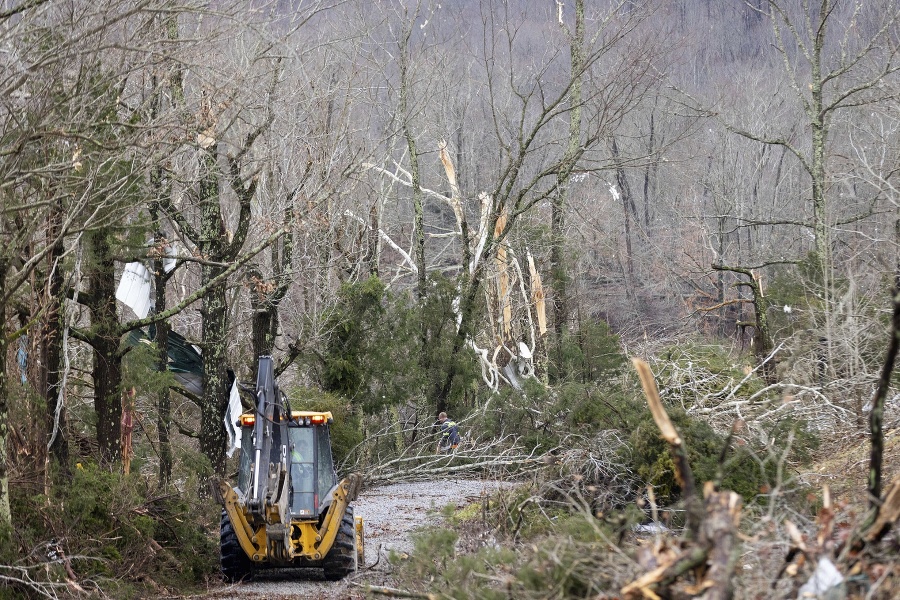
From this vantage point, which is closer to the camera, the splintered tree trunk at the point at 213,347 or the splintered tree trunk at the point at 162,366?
the splintered tree trunk at the point at 162,366

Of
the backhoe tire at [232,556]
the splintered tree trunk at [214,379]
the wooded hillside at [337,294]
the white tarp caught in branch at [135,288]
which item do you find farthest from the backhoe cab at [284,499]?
the splintered tree trunk at [214,379]

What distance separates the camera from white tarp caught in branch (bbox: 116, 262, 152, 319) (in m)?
13.4

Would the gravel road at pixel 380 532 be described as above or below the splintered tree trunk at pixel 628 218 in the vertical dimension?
below

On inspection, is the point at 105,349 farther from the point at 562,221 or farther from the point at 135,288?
the point at 562,221

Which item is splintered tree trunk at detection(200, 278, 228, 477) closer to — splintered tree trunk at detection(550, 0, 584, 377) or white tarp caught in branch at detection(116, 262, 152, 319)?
white tarp caught in branch at detection(116, 262, 152, 319)

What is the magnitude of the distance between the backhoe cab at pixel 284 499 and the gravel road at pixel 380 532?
12.1 inches

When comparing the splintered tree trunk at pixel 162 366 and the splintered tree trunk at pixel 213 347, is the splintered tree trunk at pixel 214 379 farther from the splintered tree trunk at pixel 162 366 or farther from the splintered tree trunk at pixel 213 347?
the splintered tree trunk at pixel 162 366

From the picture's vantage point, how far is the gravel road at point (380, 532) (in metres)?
10.6

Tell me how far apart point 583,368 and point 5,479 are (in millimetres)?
16465

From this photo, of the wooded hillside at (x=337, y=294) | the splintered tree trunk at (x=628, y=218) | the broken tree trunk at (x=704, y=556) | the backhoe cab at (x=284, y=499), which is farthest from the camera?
the splintered tree trunk at (x=628, y=218)

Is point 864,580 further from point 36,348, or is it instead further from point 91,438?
point 91,438

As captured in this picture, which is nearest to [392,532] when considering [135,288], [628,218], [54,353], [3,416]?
[135,288]

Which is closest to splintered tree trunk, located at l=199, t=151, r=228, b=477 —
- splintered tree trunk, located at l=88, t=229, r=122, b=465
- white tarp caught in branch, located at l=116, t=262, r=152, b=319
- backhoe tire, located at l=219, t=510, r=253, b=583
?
white tarp caught in branch, located at l=116, t=262, r=152, b=319

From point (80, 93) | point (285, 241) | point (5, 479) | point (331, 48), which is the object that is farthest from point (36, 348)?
point (331, 48)
